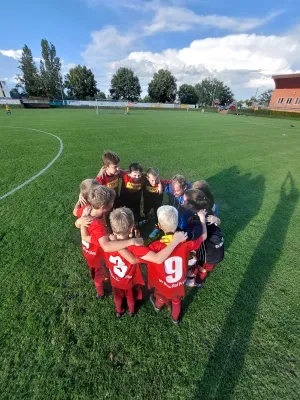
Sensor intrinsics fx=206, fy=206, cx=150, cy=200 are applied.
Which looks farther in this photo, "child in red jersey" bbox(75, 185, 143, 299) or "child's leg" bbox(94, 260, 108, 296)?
"child's leg" bbox(94, 260, 108, 296)

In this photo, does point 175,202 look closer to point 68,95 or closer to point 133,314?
point 133,314

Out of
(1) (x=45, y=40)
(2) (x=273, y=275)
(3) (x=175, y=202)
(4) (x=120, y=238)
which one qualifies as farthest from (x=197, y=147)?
(1) (x=45, y=40)

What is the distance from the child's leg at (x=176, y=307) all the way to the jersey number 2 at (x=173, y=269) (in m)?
0.27

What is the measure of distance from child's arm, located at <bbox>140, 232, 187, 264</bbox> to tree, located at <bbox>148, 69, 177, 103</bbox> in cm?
8202

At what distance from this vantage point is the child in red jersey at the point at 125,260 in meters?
2.08

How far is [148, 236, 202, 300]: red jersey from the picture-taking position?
217 cm

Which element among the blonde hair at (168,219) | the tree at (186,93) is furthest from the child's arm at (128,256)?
the tree at (186,93)

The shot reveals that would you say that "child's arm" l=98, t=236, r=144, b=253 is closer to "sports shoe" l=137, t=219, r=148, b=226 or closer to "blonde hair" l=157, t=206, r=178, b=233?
"blonde hair" l=157, t=206, r=178, b=233

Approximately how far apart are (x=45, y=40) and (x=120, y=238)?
3313 inches

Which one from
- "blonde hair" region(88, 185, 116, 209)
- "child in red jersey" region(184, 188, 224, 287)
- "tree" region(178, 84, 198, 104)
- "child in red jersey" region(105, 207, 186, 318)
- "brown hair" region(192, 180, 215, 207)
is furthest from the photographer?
"tree" region(178, 84, 198, 104)

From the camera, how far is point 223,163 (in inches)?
346

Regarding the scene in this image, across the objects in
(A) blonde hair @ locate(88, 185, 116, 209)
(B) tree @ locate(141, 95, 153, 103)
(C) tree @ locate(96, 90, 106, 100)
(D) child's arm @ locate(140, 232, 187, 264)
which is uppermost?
(A) blonde hair @ locate(88, 185, 116, 209)

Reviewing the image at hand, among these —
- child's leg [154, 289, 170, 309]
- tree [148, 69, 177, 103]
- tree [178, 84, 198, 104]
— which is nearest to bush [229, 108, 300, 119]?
tree [148, 69, 177, 103]

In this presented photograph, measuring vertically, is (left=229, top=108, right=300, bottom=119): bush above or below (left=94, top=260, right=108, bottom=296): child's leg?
below
